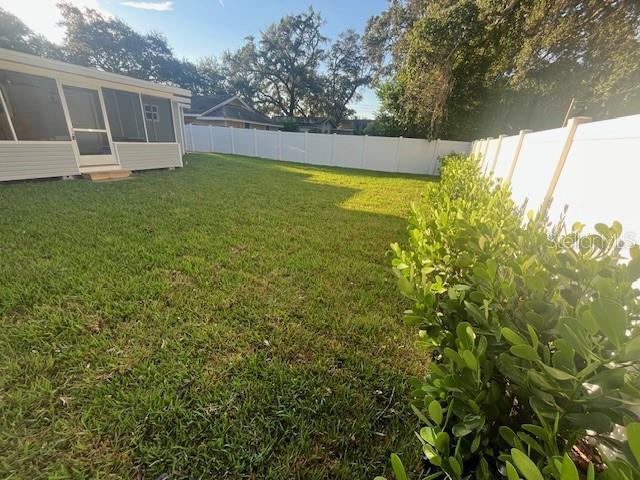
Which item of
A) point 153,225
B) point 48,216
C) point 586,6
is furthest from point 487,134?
point 48,216

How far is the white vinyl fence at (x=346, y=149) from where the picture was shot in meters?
14.3

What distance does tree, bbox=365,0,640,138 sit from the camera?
381 inches

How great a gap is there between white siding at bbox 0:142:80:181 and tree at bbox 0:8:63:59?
20.8 m

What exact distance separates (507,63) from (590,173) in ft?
47.5

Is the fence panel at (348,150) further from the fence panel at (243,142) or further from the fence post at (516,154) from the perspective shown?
the fence post at (516,154)

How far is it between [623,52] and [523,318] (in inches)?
665

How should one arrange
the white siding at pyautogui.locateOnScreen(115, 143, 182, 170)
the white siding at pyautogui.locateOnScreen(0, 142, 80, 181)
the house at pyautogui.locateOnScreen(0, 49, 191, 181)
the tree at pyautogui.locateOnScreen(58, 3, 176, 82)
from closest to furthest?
the white siding at pyautogui.locateOnScreen(0, 142, 80, 181), the house at pyautogui.locateOnScreen(0, 49, 191, 181), the white siding at pyautogui.locateOnScreen(115, 143, 182, 170), the tree at pyautogui.locateOnScreen(58, 3, 176, 82)

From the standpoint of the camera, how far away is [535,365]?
0.82 m

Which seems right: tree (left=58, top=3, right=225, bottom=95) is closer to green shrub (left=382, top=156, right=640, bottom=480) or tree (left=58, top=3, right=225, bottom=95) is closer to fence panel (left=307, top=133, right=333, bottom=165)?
fence panel (left=307, top=133, right=333, bottom=165)

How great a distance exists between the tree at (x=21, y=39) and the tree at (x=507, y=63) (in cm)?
2651

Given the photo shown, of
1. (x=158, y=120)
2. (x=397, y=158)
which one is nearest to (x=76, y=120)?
(x=158, y=120)

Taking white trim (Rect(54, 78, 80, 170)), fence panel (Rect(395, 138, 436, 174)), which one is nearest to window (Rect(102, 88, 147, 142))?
white trim (Rect(54, 78, 80, 170))

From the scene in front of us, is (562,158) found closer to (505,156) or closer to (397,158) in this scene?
(505,156)

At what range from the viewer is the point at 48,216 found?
14.9 ft
